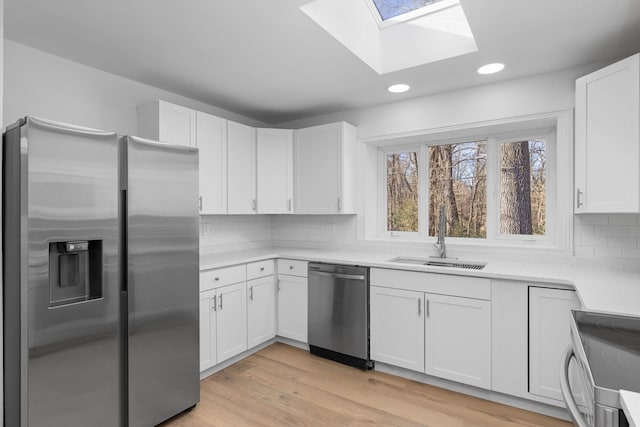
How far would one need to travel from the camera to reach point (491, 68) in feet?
8.36

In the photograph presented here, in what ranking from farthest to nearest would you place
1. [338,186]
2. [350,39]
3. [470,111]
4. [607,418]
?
[338,186] → [470,111] → [350,39] → [607,418]

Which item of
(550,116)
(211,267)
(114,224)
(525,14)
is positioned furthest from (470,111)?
(114,224)

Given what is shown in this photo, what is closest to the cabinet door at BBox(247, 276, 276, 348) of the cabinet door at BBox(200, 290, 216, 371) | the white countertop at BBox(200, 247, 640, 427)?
the white countertop at BBox(200, 247, 640, 427)

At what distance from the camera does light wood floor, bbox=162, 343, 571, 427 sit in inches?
86.0

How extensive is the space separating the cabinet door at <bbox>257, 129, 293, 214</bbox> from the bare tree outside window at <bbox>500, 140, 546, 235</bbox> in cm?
200

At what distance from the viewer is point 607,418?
894mm

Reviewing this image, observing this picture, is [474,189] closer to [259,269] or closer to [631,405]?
[259,269]

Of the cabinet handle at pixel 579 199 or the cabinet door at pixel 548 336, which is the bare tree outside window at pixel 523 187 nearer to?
the cabinet handle at pixel 579 199

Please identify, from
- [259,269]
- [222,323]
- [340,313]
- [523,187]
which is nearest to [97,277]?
[222,323]

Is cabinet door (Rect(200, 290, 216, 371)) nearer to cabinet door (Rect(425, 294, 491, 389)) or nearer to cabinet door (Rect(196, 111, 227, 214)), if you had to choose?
cabinet door (Rect(196, 111, 227, 214))

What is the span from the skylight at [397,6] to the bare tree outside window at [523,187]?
1417 mm

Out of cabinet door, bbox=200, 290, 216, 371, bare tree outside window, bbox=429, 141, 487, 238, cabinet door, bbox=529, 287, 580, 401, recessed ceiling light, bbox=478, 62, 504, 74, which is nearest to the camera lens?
cabinet door, bbox=529, 287, 580, 401

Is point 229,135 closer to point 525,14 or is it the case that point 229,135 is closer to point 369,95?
point 369,95

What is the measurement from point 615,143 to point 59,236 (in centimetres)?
295
